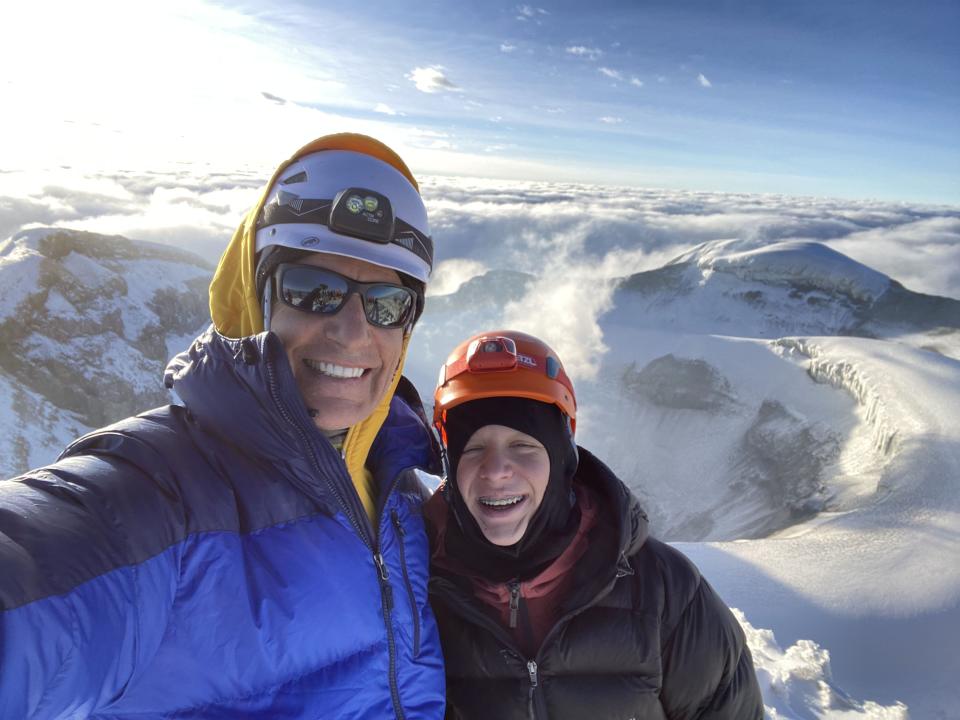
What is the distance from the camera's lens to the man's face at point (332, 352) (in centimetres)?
257

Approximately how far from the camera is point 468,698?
9.63 feet

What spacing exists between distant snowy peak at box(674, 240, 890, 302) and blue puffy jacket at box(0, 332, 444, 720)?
11487 cm

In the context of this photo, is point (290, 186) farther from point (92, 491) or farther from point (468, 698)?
point (468, 698)

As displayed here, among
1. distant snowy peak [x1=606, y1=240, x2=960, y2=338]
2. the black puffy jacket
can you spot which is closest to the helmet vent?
the black puffy jacket

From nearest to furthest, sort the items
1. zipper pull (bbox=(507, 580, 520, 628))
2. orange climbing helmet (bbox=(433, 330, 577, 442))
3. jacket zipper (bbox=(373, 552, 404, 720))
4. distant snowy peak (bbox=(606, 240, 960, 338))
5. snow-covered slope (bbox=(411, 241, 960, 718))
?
jacket zipper (bbox=(373, 552, 404, 720)) < zipper pull (bbox=(507, 580, 520, 628)) < orange climbing helmet (bbox=(433, 330, 577, 442)) < snow-covered slope (bbox=(411, 241, 960, 718)) < distant snowy peak (bbox=(606, 240, 960, 338))

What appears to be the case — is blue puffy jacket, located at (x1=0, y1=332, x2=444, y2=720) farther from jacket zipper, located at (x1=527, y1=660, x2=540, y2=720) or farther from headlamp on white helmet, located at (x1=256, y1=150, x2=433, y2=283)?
headlamp on white helmet, located at (x1=256, y1=150, x2=433, y2=283)

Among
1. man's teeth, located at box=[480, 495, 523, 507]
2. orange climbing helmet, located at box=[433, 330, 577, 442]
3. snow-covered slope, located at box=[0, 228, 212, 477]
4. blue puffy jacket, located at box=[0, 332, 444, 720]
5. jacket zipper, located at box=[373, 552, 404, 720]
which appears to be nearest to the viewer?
blue puffy jacket, located at box=[0, 332, 444, 720]

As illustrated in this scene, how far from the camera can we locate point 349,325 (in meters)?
2.60

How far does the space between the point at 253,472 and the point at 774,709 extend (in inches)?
373

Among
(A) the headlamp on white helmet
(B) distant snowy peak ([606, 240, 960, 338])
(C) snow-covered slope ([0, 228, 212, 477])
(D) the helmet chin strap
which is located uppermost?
(A) the headlamp on white helmet

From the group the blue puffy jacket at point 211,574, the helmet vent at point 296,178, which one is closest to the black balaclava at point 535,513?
the blue puffy jacket at point 211,574

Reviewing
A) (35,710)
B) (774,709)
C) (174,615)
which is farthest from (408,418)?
(774,709)

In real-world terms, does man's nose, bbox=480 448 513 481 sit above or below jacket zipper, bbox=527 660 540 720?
above

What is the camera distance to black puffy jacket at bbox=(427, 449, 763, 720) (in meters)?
2.86
